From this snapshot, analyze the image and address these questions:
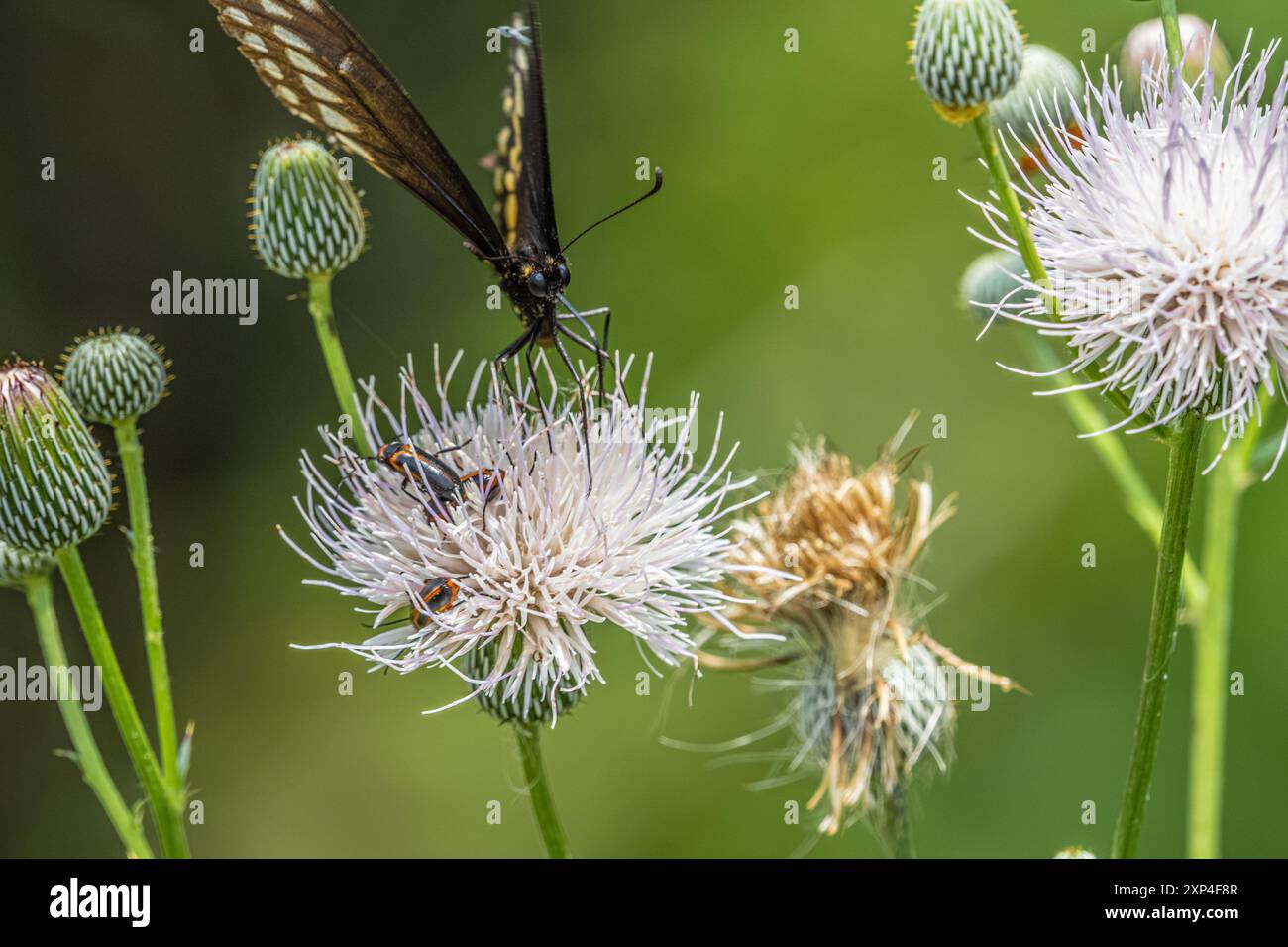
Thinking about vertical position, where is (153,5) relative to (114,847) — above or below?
above

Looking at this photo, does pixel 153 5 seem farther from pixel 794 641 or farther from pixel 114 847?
pixel 794 641

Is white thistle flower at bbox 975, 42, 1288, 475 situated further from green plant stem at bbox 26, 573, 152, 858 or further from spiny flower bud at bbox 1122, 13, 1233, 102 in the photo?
green plant stem at bbox 26, 573, 152, 858

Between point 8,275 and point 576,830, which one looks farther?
point 8,275

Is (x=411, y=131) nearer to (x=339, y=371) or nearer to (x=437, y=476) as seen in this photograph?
(x=339, y=371)

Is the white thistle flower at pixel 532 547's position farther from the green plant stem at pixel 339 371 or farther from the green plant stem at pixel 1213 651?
the green plant stem at pixel 1213 651
